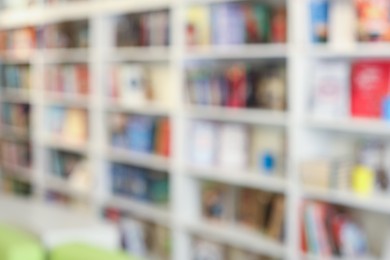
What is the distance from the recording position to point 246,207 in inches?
132

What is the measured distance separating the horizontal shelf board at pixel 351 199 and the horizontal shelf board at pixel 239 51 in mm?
668

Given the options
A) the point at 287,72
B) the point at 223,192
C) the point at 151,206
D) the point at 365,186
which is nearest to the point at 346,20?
the point at 287,72

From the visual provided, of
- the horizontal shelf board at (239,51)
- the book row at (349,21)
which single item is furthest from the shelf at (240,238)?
the book row at (349,21)

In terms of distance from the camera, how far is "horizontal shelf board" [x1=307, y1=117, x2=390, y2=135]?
2584mm

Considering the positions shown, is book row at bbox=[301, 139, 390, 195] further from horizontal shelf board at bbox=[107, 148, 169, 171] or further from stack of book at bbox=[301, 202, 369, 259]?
horizontal shelf board at bbox=[107, 148, 169, 171]

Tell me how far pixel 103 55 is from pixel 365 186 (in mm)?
2022

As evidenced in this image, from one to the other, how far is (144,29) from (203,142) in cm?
86

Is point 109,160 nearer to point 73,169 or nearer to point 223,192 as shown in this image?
point 73,169

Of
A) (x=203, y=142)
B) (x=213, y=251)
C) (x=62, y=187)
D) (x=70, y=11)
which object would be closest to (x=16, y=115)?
(x=62, y=187)

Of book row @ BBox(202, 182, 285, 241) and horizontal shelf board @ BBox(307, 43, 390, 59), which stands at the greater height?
horizontal shelf board @ BBox(307, 43, 390, 59)

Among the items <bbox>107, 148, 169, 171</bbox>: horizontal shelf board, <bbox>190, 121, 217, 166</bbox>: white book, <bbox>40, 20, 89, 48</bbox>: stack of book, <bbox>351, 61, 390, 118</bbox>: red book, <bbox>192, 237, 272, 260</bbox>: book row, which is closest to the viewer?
<bbox>351, 61, 390, 118</bbox>: red book

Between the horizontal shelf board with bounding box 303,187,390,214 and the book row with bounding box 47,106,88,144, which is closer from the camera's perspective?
the horizontal shelf board with bounding box 303,187,390,214

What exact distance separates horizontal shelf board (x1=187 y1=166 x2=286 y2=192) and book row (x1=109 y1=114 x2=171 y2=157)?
0.30 meters

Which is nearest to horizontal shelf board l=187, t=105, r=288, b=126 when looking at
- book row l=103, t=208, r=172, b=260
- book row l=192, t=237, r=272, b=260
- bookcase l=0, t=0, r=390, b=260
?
bookcase l=0, t=0, r=390, b=260
